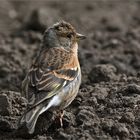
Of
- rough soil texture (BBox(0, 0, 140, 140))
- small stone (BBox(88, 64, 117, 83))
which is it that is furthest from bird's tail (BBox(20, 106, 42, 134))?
small stone (BBox(88, 64, 117, 83))

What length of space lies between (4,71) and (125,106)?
3.44 m

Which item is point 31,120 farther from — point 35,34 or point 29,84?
point 35,34

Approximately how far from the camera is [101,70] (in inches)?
403

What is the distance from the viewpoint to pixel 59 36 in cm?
962

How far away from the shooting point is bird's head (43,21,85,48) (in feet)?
31.4

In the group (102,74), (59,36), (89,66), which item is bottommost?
(89,66)

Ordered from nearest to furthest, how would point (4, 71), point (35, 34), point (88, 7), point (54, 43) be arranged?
1. point (54, 43)
2. point (4, 71)
3. point (35, 34)
4. point (88, 7)

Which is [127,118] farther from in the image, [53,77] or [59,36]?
[59,36]

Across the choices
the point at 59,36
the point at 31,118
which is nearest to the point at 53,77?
the point at 31,118

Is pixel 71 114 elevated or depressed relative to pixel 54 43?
depressed

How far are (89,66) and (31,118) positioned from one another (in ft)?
13.7

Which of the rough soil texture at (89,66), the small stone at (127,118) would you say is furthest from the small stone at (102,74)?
the small stone at (127,118)

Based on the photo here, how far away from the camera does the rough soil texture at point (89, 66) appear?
8.15 meters

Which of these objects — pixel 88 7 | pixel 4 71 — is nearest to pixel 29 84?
pixel 4 71
